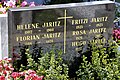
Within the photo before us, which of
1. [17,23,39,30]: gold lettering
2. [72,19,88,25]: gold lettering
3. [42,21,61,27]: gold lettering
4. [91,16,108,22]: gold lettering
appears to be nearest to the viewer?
[17,23,39,30]: gold lettering

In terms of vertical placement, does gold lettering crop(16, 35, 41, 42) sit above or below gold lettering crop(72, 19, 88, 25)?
below

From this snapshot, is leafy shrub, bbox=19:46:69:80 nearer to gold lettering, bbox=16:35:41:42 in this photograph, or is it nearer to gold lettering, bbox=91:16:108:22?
gold lettering, bbox=16:35:41:42

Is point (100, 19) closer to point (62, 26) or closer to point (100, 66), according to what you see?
point (62, 26)

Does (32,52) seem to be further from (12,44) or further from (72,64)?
(72,64)

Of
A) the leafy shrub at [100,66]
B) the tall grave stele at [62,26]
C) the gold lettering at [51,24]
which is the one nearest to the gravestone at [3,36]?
the tall grave stele at [62,26]

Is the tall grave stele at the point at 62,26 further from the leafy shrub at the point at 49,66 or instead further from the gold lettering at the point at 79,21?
the leafy shrub at the point at 49,66

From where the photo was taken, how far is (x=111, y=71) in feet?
18.1

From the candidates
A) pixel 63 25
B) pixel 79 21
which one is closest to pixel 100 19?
pixel 79 21

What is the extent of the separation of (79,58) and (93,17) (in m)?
0.67

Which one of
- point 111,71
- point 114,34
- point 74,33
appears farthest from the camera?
point 114,34

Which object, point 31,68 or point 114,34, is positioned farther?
point 114,34

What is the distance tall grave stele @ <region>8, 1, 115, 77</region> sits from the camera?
5555mm

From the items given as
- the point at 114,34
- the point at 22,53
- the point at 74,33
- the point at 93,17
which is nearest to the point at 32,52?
the point at 22,53

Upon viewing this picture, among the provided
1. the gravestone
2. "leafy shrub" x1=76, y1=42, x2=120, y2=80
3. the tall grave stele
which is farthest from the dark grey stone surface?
"leafy shrub" x1=76, y1=42, x2=120, y2=80
